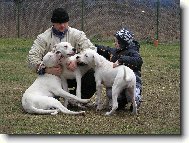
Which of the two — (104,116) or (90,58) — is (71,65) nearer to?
(90,58)

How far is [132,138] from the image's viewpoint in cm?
610

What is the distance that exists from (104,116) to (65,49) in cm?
110

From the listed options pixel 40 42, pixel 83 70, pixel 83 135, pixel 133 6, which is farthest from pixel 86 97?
pixel 133 6

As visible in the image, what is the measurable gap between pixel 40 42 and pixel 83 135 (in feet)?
7.50

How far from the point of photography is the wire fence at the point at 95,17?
2000 cm

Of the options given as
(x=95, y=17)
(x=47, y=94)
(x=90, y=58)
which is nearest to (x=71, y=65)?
(x=90, y=58)

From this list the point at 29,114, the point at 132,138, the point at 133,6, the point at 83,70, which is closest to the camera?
the point at 132,138

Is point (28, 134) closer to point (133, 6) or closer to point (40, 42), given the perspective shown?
point (40, 42)

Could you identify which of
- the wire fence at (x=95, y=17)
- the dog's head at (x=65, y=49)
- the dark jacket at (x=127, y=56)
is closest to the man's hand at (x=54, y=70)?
the dog's head at (x=65, y=49)

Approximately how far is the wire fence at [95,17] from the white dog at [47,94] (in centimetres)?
1138

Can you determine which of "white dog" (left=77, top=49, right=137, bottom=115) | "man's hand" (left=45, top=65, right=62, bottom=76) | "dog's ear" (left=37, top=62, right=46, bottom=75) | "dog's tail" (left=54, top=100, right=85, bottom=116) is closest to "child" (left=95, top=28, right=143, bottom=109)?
"white dog" (left=77, top=49, right=137, bottom=115)

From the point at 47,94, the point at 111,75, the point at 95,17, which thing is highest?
the point at 95,17

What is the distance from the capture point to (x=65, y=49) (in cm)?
766

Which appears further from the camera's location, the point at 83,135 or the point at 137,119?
the point at 137,119
